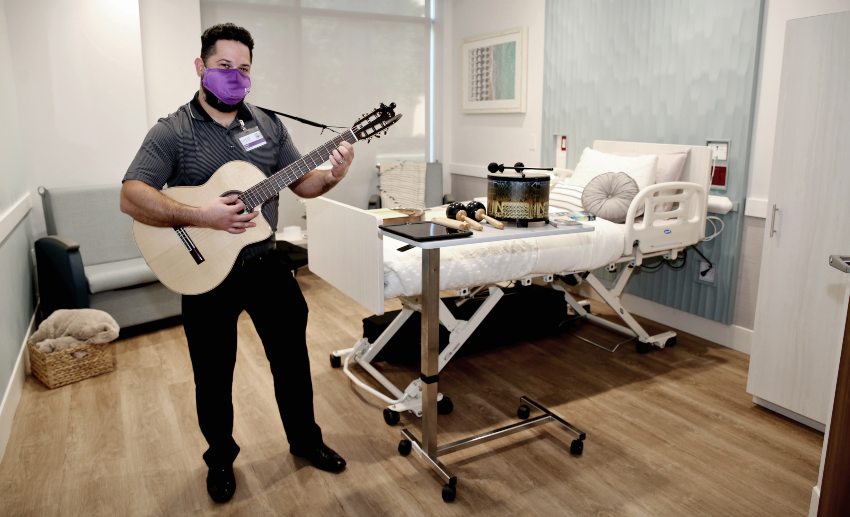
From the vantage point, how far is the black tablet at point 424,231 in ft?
6.46

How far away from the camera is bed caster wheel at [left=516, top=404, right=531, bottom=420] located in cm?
265


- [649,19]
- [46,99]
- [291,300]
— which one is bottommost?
[291,300]

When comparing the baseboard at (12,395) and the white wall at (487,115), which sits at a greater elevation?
the white wall at (487,115)

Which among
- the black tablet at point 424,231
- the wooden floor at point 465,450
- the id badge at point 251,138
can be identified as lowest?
the wooden floor at point 465,450

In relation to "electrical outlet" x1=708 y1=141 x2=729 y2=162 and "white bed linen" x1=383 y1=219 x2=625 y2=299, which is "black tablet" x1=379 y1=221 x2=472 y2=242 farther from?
"electrical outlet" x1=708 y1=141 x2=729 y2=162

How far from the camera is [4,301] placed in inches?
111

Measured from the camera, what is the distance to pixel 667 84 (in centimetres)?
360

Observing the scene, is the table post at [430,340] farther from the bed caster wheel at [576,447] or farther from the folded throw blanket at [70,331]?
the folded throw blanket at [70,331]

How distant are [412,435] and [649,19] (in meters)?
2.75

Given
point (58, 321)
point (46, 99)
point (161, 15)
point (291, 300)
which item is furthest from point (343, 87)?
point (291, 300)

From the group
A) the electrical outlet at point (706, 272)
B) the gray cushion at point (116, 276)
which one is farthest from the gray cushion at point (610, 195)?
the gray cushion at point (116, 276)

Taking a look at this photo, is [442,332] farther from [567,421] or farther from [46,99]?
[46,99]

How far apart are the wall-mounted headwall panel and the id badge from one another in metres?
2.49

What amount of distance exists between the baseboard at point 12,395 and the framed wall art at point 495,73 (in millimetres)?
3538
